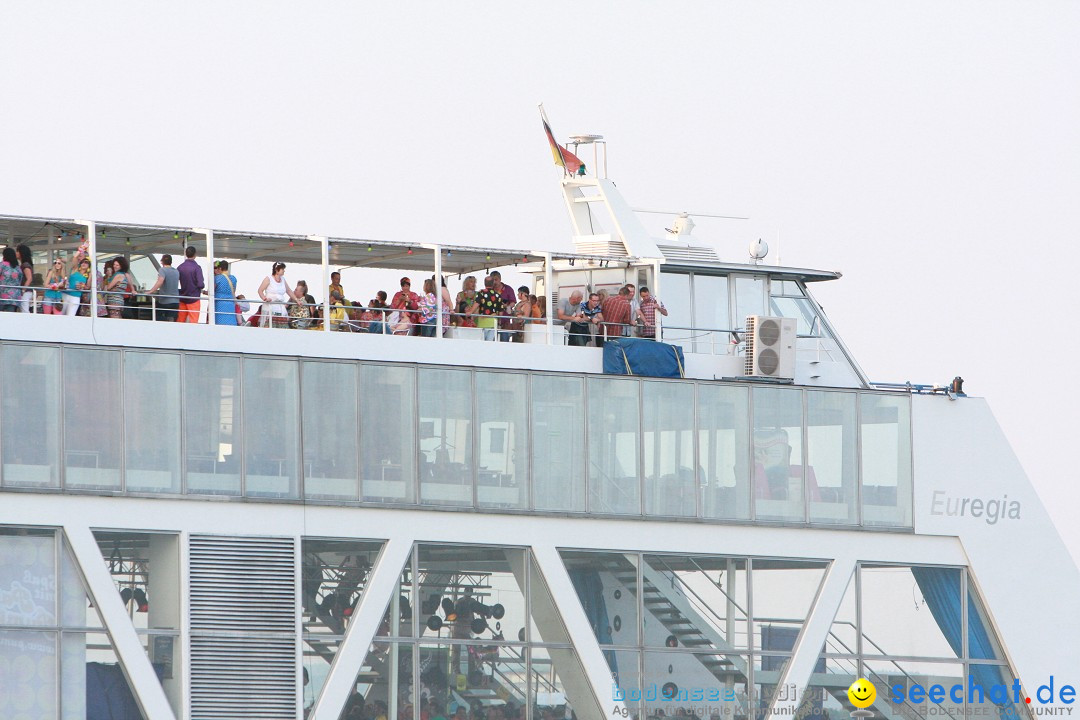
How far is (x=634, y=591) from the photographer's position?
30.2 metres

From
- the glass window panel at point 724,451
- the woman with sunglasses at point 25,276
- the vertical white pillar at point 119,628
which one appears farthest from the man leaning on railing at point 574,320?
the vertical white pillar at point 119,628

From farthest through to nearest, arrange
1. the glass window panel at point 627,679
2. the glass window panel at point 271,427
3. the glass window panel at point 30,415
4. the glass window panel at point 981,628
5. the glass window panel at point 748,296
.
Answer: the glass window panel at point 748,296
the glass window panel at point 981,628
the glass window panel at point 627,679
the glass window panel at point 271,427
the glass window panel at point 30,415

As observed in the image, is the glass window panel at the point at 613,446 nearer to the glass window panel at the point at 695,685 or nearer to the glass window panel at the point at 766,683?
the glass window panel at the point at 695,685

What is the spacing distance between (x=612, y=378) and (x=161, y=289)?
275 inches

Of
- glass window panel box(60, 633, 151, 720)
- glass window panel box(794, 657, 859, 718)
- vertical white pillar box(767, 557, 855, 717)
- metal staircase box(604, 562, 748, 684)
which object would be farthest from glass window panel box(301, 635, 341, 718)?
glass window panel box(794, 657, 859, 718)

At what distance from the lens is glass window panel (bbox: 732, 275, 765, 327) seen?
33.9 metres

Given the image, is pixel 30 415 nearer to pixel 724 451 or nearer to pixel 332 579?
pixel 332 579

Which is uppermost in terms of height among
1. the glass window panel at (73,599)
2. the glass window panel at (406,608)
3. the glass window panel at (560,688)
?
the glass window panel at (73,599)

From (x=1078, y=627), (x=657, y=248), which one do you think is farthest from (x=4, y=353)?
(x=1078, y=627)

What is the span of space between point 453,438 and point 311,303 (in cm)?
307

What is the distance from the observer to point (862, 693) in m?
31.6

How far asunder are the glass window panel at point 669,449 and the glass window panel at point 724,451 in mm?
216

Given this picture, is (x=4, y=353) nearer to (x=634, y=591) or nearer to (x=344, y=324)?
(x=344, y=324)

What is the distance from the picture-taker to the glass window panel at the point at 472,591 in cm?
2884
